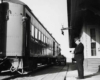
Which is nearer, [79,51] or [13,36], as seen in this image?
[79,51]

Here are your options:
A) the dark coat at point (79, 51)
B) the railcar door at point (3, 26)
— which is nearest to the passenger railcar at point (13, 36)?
the railcar door at point (3, 26)

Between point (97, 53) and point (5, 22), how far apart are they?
5844 mm

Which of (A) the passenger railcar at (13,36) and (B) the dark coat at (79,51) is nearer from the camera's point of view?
(B) the dark coat at (79,51)

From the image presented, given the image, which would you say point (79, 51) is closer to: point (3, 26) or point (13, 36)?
point (13, 36)

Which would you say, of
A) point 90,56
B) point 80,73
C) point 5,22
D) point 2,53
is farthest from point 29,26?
point 90,56

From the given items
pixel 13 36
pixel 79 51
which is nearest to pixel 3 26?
pixel 13 36

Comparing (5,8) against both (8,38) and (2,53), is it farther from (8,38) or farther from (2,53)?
(2,53)

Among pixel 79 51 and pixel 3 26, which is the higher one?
pixel 3 26

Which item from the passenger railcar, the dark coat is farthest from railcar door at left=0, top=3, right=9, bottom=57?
the dark coat

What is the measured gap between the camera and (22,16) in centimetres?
820

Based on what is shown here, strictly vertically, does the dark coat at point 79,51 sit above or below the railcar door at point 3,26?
below

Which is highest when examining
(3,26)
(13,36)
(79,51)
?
(3,26)

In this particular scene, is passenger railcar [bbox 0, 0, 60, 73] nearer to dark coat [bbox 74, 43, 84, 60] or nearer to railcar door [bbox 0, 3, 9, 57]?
railcar door [bbox 0, 3, 9, 57]

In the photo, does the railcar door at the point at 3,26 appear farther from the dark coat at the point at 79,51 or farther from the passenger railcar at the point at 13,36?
the dark coat at the point at 79,51
